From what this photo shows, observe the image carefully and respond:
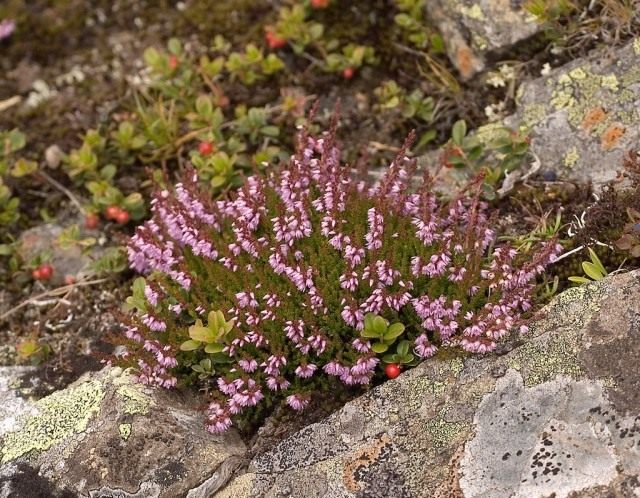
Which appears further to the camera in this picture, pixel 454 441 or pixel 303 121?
pixel 303 121

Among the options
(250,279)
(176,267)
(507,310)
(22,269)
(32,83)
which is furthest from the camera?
(32,83)

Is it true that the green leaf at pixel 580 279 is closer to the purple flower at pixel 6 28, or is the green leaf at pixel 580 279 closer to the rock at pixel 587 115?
the rock at pixel 587 115

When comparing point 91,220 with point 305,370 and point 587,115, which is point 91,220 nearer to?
point 305,370

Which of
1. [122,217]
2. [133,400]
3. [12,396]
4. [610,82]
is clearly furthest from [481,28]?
[12,396]

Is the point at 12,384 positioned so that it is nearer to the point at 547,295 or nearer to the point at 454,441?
the point at 454,441

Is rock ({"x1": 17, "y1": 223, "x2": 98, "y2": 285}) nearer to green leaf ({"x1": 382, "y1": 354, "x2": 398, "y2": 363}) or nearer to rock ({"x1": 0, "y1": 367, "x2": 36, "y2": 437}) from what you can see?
rock ({"x1": 0, "y1": 367, "x2": 36, "y2": 437})

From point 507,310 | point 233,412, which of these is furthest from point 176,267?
point 507,310

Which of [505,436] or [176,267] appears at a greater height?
[176,267]

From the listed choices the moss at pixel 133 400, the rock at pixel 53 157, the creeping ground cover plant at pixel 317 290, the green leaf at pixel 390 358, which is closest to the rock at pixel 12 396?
the moss at pixel 133 400
